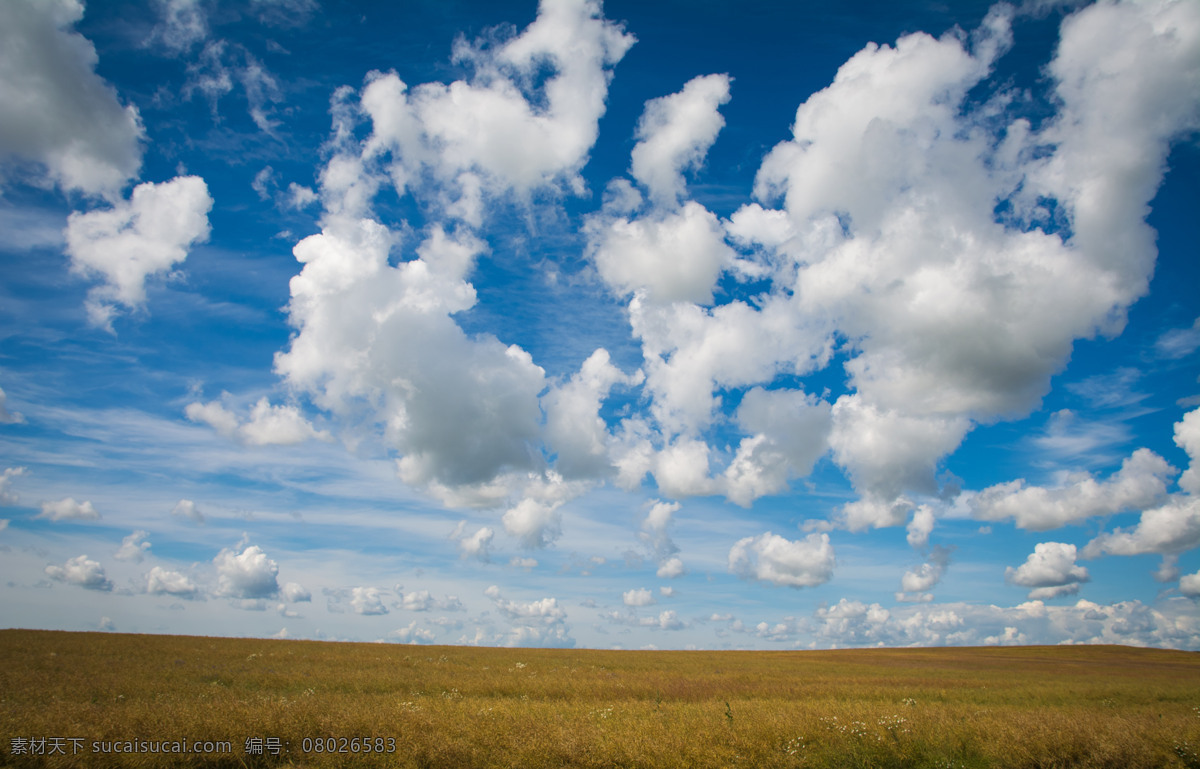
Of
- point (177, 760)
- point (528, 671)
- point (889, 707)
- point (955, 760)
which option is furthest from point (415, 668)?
point (955, 760)

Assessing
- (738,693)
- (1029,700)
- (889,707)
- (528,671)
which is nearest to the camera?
(889,707)

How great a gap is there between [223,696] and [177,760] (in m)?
8.85

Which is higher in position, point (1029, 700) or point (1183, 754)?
point (1183, 754)

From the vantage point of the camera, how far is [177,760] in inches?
Result: 425

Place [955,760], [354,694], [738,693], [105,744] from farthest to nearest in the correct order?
[738,693] → [354,694] → [955,760] → [105,744]

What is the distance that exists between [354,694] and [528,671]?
12821 mm

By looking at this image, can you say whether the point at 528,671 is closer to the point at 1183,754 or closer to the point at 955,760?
the point at 955,760

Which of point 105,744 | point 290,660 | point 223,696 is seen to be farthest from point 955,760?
point 290,660

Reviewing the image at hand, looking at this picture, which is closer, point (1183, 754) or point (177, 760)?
point (177, 760)

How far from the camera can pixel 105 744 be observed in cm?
1064

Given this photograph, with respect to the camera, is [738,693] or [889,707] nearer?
[889,707]

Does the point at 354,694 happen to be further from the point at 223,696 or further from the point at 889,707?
the point at 889,707

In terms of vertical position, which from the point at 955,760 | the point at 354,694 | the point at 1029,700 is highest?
the point at 955,760

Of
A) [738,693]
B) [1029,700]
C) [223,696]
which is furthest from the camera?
[1029,700]
